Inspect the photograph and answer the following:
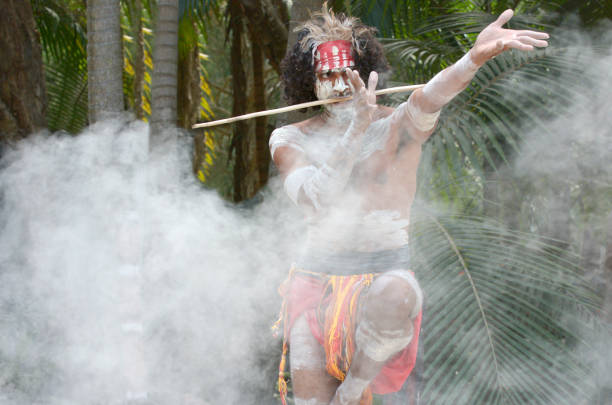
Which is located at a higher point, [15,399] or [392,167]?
[392,167]

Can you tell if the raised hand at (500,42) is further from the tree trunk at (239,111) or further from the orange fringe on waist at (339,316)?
the tree trunk at (239,111)

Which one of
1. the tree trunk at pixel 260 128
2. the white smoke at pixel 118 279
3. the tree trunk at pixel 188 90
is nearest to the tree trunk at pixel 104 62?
the white smoke at pixel 118 279

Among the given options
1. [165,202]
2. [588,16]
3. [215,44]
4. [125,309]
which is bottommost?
[125,309]

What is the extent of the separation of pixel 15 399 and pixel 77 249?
0.86m

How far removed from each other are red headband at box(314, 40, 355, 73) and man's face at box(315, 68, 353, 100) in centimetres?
2

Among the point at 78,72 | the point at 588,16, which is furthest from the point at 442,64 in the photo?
the point at 78,72

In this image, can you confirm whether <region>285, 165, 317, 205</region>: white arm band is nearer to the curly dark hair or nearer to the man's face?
the man's face

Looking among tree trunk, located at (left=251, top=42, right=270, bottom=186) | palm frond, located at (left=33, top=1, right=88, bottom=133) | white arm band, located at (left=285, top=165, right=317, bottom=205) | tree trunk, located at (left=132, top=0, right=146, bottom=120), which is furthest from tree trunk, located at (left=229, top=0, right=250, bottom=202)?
white arm band, located at (left=285, top=165, right=317, bottom=205)

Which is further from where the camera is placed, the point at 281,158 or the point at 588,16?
the point at 588,16

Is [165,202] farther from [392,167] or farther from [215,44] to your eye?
[215,44]

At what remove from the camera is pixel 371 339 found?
5.90 feet

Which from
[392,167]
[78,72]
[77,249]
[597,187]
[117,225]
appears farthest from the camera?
[78,72]

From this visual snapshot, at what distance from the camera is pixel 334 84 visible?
2086 millimetres

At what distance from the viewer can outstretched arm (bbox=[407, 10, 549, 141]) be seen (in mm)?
1692
